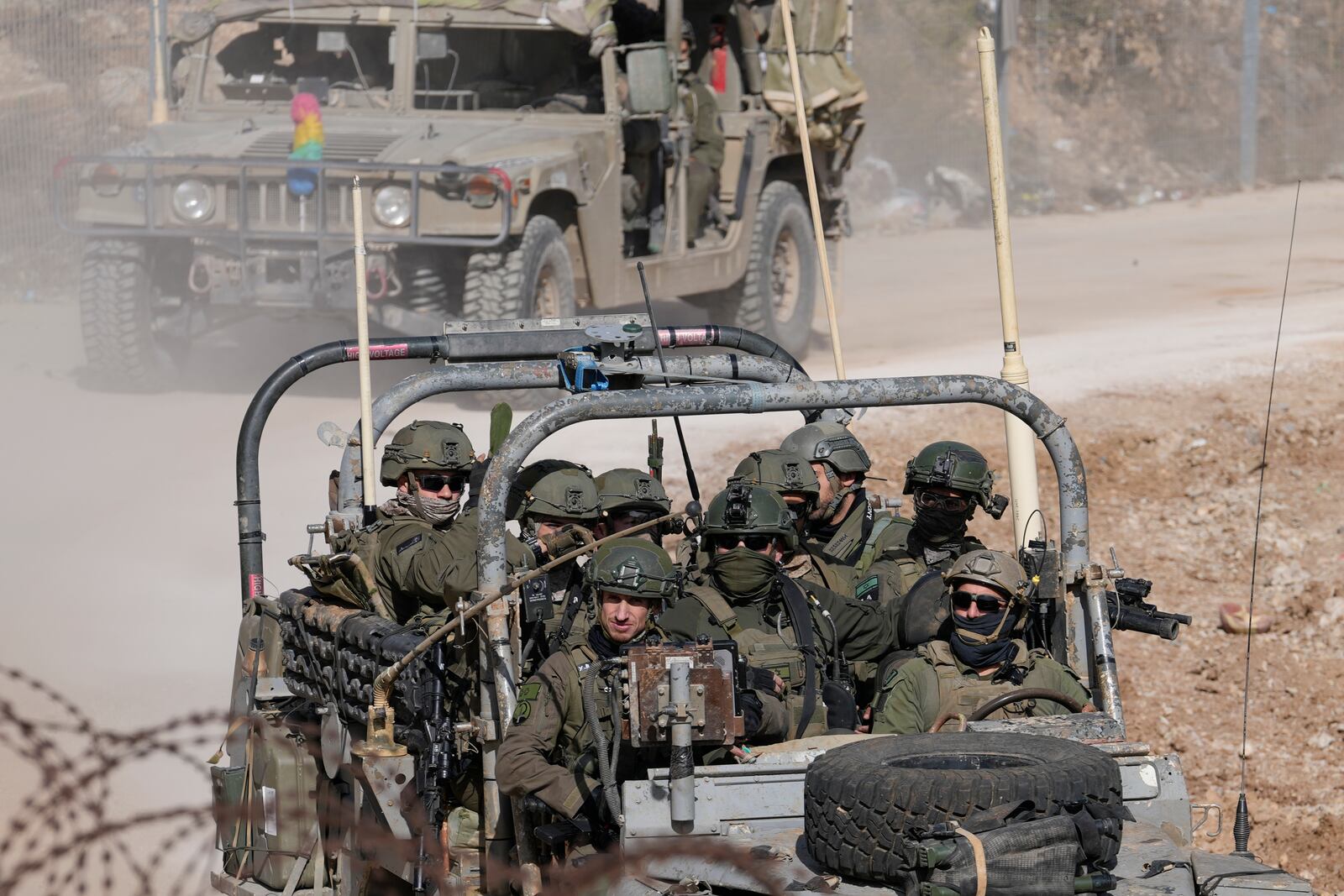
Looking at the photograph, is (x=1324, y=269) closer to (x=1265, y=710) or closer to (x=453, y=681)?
(x=1265, y=710)

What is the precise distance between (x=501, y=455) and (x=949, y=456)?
2348 millimetres

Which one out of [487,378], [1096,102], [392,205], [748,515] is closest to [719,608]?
[748,515]

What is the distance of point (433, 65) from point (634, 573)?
9.67 meters

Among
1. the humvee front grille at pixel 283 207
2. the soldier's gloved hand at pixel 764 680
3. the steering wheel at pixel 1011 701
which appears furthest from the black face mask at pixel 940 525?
the humvee front grille at pixel 283 207

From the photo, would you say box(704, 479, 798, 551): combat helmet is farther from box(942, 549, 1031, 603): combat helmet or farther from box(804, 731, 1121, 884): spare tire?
box(804, 731, 1121, 884): spare tire

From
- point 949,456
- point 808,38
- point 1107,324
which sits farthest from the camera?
point 1107,324

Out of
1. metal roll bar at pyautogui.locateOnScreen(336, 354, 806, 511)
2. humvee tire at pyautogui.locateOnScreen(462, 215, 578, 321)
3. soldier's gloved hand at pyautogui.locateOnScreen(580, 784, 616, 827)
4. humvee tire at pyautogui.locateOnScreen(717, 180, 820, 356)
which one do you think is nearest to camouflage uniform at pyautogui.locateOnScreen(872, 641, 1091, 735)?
soldier's gloved hand at pyautogui.locateOnScreen(580, 784, 616, 827)

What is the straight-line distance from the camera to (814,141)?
1586 centimetres

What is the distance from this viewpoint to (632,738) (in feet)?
13.8

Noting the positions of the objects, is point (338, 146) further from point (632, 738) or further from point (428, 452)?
point (632, 738)

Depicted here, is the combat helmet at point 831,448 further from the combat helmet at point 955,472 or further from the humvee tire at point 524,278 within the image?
the humvee tire at point 524,278

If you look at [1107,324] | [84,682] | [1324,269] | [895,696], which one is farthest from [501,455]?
[1324,269]

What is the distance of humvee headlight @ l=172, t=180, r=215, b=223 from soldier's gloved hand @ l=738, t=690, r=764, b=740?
358 inches

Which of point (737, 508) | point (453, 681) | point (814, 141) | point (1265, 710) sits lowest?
point (1265, 710)
